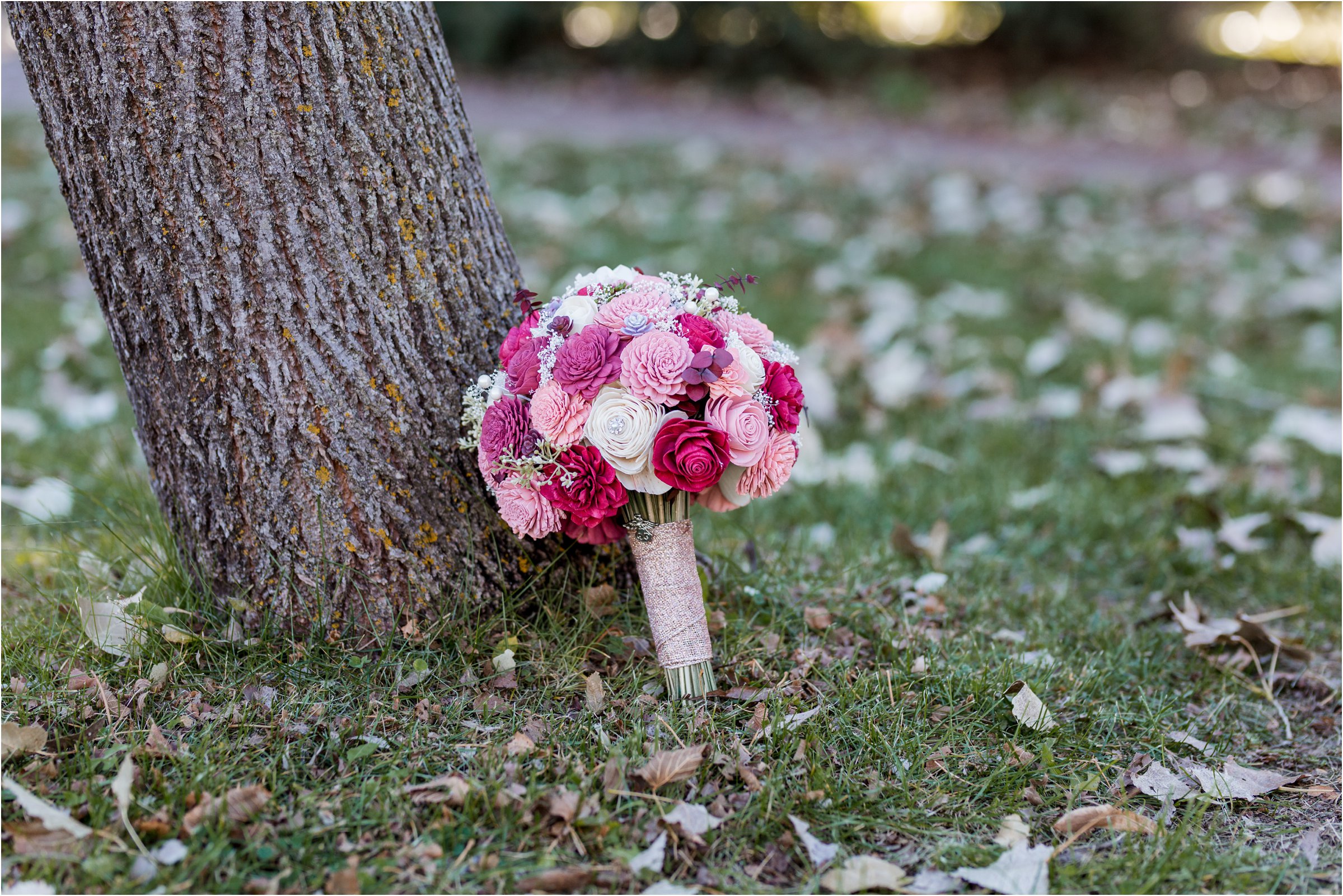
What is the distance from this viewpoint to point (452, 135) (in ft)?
7.29

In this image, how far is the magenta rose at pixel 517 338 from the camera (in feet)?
6.72

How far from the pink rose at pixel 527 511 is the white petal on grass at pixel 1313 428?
3.15 metres

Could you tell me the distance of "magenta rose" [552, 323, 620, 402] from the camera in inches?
74.9

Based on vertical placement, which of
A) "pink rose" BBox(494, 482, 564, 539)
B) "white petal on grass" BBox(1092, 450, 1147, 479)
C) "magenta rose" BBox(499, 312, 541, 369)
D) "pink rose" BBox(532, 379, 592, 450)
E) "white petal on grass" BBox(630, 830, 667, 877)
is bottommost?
"white petal on grass" BBox(1092, 450, 1147, 479)

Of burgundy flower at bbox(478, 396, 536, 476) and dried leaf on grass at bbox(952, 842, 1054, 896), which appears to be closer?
dried leaf on grass at bbox(952, 842, 1054, 896)

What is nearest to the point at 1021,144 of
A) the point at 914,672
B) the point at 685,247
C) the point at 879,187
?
the point at 879,187

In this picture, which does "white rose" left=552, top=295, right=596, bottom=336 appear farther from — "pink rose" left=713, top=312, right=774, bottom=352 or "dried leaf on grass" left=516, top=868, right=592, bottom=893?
"dried leaf on grass" left=516, top=868, right=592, bottom=893

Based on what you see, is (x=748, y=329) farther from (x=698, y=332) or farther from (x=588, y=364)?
(x=588, y=364)

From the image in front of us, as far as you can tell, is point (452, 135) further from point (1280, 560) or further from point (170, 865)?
point (1280, 560)

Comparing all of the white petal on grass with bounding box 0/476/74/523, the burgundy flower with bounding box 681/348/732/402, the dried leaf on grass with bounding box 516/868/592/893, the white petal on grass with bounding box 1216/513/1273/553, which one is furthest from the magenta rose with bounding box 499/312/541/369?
the white petal on grass with bounding box 1216/513/1273/553

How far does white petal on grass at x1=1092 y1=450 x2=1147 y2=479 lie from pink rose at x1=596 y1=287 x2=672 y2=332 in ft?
7.44

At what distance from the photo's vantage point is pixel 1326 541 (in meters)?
3.06

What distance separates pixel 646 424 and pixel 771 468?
0.30 m

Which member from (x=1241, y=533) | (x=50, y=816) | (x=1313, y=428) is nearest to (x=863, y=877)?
(x=50, y=816)
